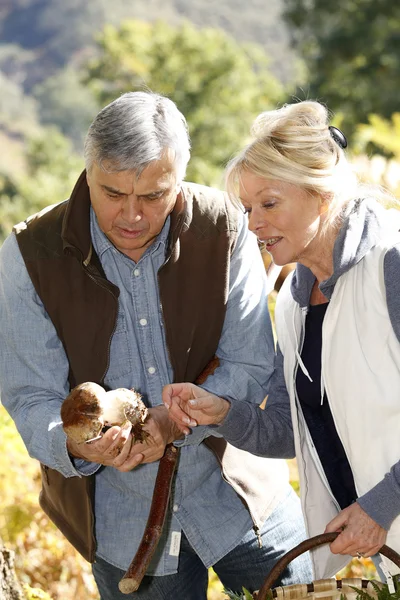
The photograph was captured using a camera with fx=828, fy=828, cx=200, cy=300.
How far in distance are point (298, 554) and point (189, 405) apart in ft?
1.59

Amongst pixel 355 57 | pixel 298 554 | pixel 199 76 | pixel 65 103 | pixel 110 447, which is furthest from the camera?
pixel 65 103

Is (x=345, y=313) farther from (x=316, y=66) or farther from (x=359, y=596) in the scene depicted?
(x=316, y=66)

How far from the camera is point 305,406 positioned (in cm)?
249

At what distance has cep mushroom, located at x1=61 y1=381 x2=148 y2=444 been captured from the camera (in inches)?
85.0

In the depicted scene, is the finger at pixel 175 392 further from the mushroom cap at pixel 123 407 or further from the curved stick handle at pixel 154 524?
the curved stick handle at pixel 154 524

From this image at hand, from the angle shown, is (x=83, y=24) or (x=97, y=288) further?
(x=83, y=24)

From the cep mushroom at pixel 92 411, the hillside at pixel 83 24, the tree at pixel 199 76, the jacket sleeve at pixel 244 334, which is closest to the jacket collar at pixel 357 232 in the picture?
the jacket sleeve at pixel 244 334

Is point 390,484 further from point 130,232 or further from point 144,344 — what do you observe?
point 130,232

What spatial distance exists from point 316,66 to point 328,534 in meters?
22.0

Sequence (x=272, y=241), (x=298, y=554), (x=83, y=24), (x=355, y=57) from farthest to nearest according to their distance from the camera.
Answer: (x=83, y=24) < (x=355, y=57) < (x=272, y=241) < (x=298, y=554)

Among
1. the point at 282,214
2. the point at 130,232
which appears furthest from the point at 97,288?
the point at 282,214

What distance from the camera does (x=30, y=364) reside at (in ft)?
7.72

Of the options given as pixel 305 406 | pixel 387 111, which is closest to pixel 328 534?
pixel 305 406

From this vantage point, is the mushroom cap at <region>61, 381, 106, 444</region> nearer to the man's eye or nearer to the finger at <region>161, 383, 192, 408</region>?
the finger at <region>161, 383, 192, 408</region>
